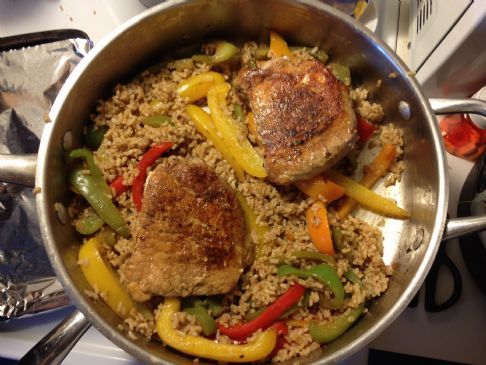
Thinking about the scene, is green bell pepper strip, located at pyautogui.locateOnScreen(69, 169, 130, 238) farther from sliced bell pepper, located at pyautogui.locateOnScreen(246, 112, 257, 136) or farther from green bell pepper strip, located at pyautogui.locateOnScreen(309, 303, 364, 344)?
green bell pepper strip, located at pyautogui.locateOnScreen(309, 303, 364, 344)

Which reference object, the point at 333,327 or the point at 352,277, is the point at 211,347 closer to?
the point at 333,327

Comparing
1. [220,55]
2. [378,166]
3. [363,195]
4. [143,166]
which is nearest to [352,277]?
[363,195]

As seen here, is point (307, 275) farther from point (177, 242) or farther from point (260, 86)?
point (260, 86)

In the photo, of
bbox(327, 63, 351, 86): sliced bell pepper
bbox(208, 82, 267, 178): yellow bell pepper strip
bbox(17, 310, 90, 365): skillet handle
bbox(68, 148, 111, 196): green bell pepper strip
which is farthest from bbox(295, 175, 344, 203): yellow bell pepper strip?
bbox(17, 310, 90, 365): skillet handle

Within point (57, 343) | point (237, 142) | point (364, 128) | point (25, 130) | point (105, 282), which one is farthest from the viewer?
point (25, 130)

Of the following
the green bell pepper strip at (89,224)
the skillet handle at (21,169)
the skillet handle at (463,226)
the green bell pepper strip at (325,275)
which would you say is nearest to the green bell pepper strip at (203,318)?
the green bell pepper strip at (325,275)
